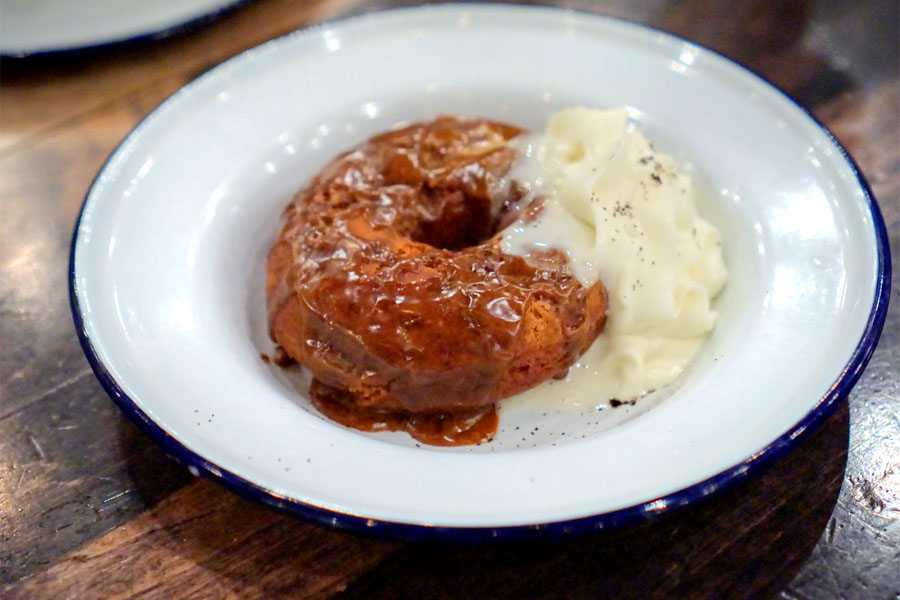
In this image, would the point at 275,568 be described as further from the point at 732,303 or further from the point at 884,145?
the point at 884,145

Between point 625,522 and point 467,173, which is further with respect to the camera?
point 467,173

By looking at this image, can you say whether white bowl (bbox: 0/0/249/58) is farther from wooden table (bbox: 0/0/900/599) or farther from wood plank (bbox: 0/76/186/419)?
wooden table (bbox: 0/0/900/599)

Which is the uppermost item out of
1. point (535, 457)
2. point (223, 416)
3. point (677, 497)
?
point (677, 497)

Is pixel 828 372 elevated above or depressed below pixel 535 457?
above

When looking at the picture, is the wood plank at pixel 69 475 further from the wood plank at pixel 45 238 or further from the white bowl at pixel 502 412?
the white bowl at pixel 502 412

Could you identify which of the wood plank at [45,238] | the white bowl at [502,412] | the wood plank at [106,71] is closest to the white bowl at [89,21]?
the wood plank at [106,71]

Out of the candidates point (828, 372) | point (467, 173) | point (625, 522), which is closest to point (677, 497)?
point (625, 522)

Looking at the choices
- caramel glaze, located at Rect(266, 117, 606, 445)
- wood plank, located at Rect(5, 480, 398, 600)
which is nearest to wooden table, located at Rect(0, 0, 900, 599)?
wood plank, located at Rect(5, 480, 398, 600)

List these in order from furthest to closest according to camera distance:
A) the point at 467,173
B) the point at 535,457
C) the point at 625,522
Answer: the point at 467,173, the point at 535,457, the point at 625,522
